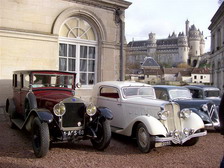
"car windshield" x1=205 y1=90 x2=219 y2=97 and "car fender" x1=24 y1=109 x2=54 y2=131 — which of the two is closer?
"car fender" x1=24 y1=109 x2=54 y2=131

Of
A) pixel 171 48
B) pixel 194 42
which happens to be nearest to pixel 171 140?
pixel 171 48

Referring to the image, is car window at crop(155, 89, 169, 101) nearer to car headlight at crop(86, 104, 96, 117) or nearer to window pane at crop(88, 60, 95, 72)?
A: window pane at crop(88, 60, 95, 72)

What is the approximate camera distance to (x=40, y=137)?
5.01 meters

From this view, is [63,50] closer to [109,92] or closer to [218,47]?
[109,92]

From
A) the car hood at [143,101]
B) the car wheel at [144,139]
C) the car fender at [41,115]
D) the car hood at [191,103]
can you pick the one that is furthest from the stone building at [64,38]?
the car wheel at [144,139]

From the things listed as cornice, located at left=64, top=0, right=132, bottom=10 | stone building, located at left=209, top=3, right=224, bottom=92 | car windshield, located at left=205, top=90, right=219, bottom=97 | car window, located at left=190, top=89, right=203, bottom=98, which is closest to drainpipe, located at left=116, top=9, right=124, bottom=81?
cornice, located at left=64, top=0, right=132, bottom=10

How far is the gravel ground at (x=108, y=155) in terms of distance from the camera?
4.81m

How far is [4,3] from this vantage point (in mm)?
9195

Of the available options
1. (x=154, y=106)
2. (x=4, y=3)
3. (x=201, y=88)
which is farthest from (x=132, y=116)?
(x=4, y=3)

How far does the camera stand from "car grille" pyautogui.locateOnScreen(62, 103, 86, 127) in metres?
5.51

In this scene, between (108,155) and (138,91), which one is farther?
(138,91)

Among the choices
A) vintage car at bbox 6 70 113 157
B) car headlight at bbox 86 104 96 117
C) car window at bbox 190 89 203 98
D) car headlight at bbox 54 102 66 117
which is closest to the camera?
vintage car at bbox 6 70 113 157

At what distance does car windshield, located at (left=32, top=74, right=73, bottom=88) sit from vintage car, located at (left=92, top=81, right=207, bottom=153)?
1.29 metres

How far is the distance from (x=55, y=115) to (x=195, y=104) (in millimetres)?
4800
